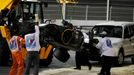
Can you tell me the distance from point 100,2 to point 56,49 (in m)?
32.3

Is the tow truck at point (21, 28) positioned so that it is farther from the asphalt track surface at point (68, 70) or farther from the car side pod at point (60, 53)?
the asphalt track surface at point (68, 70)

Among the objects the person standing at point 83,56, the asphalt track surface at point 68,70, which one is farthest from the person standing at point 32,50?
the person standing at point 83,56

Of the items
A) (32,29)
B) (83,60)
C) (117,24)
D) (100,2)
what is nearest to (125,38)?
(117,24)

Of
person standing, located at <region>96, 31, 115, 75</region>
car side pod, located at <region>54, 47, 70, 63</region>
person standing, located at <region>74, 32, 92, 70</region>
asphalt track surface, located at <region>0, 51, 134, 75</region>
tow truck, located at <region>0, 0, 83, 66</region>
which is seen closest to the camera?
person standing, located at <region>96, 31, 115, 75</region>

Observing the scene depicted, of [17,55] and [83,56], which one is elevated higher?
[17,55]

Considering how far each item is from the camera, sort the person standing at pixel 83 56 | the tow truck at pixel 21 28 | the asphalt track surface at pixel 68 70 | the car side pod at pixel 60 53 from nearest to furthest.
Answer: the car side pod at pixel 60 53 → the tow truck at pixel 21 28 → the asphalt track surface at pixel 68 70 → the person standing at pixel 83 56

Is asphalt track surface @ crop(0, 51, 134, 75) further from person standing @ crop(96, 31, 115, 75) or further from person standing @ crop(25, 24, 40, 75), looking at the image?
person standing @ crop(25, 24, 40, 75)

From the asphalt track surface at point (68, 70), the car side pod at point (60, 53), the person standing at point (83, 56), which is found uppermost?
the car side pod at point (60, 53)

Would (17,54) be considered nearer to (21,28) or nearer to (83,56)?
(21,28)

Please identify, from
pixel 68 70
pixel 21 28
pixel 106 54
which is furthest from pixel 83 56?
pixel 106 54

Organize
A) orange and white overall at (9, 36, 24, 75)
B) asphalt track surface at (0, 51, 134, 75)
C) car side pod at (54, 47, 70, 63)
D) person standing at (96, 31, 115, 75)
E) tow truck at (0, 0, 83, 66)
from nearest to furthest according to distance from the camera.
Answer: orange and white overall at (9, 36, 24, 75), person standing at (96, 31, 115, 75), car side pod at (54, 47, 70, 63), tow truck at (0, 0, 83, 66), asphalt track surface at (0, 51, 134, 75)

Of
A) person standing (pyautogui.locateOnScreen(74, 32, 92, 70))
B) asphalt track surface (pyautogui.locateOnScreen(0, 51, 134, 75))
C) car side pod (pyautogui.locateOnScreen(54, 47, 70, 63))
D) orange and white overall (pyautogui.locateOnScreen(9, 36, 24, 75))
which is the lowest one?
asphalt track surface (pyautogui.locateOnScreen(0, 51, 134, 75))

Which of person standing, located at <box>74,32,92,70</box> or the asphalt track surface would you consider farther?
person standing, located at <box>74,32,92,70</box>

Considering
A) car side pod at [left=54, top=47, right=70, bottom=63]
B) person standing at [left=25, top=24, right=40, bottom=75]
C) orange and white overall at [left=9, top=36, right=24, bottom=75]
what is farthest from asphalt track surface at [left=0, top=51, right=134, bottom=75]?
person standing at [left=25, top=24, right=40, bottom=75]
